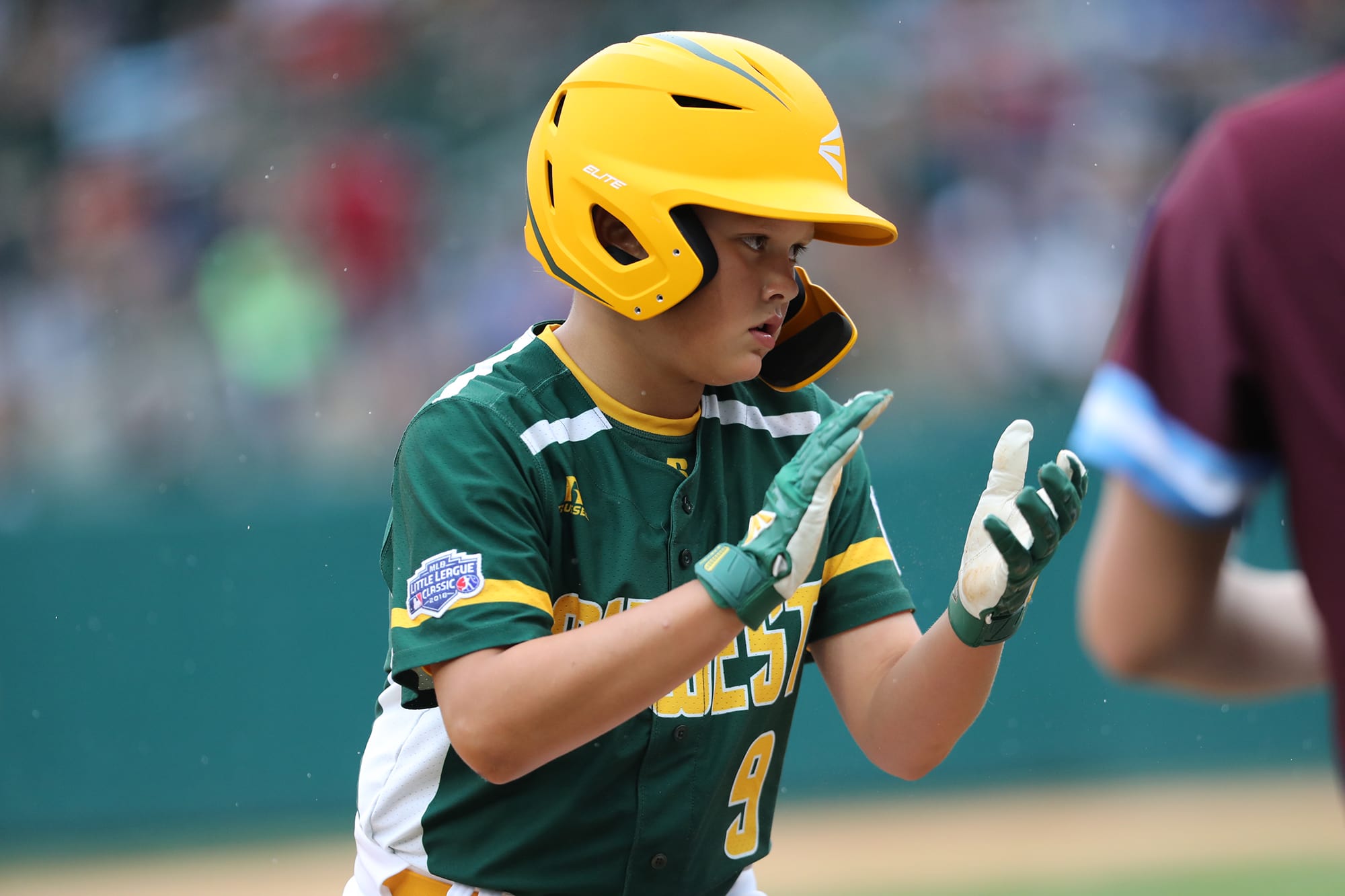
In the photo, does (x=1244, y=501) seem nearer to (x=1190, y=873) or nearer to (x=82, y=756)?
(x=1190, y=873)

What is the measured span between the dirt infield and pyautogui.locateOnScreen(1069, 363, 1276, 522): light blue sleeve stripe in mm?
5142

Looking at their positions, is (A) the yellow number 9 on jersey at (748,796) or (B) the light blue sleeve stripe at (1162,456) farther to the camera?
(A) the yellow number 9 on jersey at (748,796)

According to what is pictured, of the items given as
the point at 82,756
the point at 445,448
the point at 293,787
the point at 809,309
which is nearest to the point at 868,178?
the point at 293,787

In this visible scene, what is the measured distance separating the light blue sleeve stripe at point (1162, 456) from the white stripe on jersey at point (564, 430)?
4.71 ft

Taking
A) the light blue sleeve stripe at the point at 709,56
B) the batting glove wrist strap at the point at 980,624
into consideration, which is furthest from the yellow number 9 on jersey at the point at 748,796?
the light blue sleeve stripe at the point at 709,56

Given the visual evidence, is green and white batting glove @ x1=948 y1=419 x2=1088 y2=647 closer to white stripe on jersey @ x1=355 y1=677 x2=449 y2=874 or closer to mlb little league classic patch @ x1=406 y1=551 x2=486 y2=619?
mlb little league classic patch @ x1=406 y1=551 x2=486 y2=619

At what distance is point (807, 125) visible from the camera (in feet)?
8.43

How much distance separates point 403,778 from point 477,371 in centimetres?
73

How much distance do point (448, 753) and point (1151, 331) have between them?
1729mm

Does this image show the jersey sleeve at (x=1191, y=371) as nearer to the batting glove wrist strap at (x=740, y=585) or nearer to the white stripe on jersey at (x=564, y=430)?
the batting glove wrist strap at (x=740, y=585)

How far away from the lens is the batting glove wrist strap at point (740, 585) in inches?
85.4

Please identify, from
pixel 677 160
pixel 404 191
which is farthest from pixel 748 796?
pixel 404 191

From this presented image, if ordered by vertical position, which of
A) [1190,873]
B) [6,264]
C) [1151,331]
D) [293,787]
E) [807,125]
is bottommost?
[1190,873]

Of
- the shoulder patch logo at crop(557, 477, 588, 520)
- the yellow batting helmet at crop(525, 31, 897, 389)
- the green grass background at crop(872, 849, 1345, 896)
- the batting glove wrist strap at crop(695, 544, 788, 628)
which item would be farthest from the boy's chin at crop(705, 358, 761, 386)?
the green grass background at crop(872, 849, 1345, 896)
